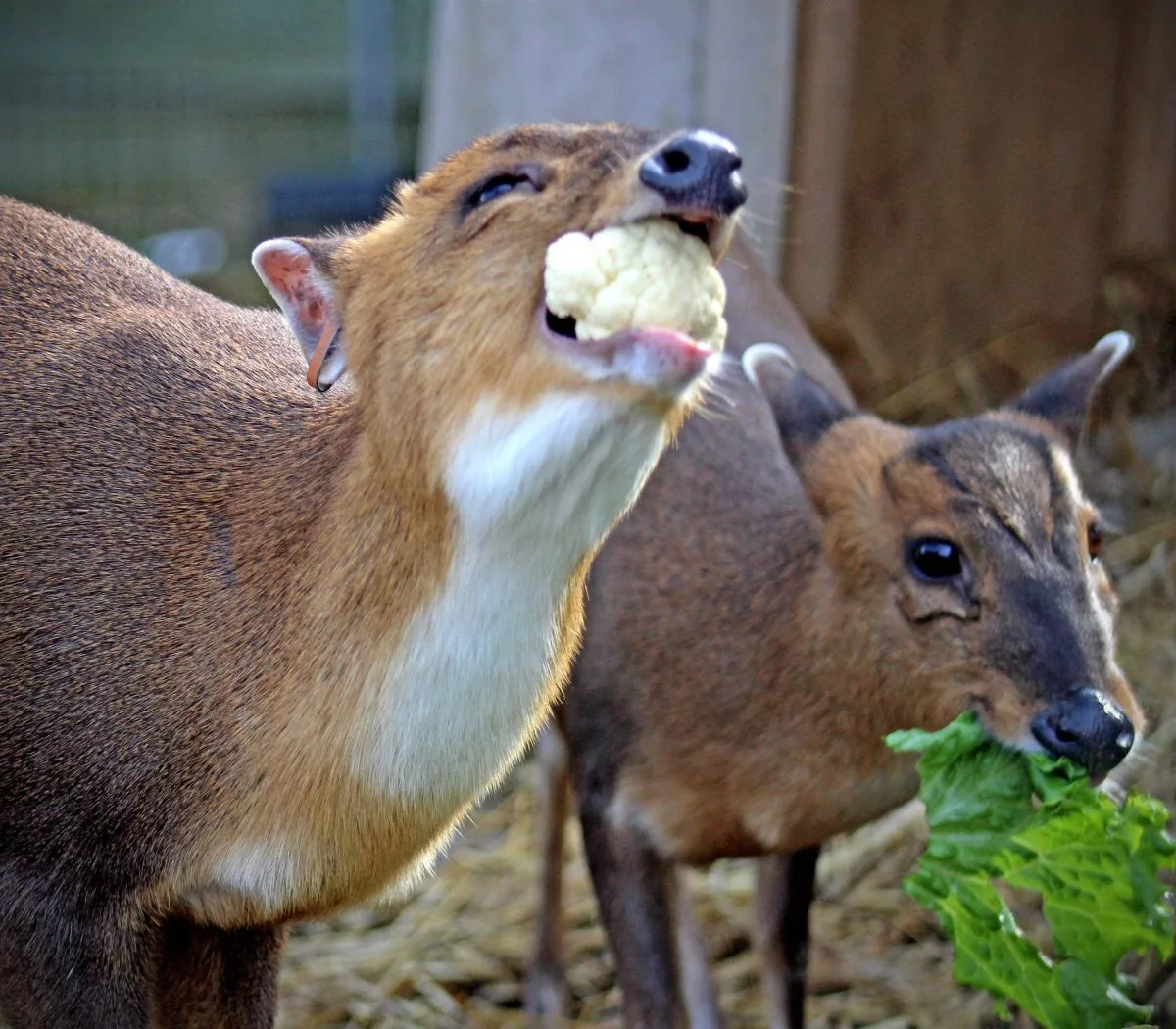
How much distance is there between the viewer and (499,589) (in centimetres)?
294

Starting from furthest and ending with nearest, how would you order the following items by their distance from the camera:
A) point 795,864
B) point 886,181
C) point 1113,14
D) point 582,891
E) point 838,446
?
point 1113,14, point 886,181, point 582,891, point 795,864, point 838,446

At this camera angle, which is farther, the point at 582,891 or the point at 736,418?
the point at 582,891

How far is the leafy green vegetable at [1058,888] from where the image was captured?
3.06 metres

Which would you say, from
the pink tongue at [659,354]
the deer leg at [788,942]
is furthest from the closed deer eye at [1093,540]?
the pink tongue at [659,354]

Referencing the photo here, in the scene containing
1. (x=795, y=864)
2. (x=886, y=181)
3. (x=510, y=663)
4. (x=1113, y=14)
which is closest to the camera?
(x=510, y=663)

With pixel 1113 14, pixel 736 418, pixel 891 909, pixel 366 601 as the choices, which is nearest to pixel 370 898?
pixel 366 601

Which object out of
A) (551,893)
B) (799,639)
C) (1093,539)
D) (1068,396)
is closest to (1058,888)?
(1093,539)

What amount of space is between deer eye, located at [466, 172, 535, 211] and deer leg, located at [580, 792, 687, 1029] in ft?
5.60

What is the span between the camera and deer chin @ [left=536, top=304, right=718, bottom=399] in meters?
2.64

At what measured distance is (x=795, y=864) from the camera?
4.43 m

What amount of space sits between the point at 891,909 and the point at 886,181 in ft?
8.15

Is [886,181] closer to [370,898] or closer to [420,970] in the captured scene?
[420,970]

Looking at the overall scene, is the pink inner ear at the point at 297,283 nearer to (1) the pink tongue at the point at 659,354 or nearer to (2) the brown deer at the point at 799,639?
(1) the pink tongue at the point at 659,354

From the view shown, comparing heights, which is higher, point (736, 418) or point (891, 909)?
point (736, 418)
